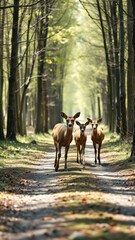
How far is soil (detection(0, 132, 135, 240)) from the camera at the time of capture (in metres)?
6.14

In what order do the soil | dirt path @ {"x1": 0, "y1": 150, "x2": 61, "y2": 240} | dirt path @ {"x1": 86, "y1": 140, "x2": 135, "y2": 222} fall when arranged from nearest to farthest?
dirt path @ {"x1": 0, "y1": 150, "x2": 61, "y2": 240}, the soil, dirt path @ {"x1": 86, "y1": 140, "x2": 135, "y2": 222}

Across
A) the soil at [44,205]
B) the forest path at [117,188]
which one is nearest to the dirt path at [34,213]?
the soil at [44,205]

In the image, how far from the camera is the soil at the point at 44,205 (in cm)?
614

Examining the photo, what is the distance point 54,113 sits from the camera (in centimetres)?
5156

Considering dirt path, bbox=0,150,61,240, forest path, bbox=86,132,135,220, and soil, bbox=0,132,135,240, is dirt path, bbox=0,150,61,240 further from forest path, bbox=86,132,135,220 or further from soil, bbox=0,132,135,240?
forest path, bbox=86,132,135,220

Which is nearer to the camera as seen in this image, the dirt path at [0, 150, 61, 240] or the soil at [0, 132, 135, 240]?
the dirt path at [0, 150, 61, 240]

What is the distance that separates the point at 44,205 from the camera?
8289 mm

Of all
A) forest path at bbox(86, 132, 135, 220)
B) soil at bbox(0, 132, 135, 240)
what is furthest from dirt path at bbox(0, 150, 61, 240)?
forest path at bbox(86, 132, 135, 220)

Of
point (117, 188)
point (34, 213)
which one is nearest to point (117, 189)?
point (117, 188)

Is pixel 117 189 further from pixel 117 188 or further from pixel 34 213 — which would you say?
pixel 34 213

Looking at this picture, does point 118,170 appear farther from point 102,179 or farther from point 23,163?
point 23,163

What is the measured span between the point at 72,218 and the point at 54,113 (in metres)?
45.0

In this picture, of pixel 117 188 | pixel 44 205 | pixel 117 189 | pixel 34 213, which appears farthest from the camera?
pixel 117 188

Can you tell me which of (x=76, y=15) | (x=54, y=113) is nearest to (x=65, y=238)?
(x=76, y=15)
